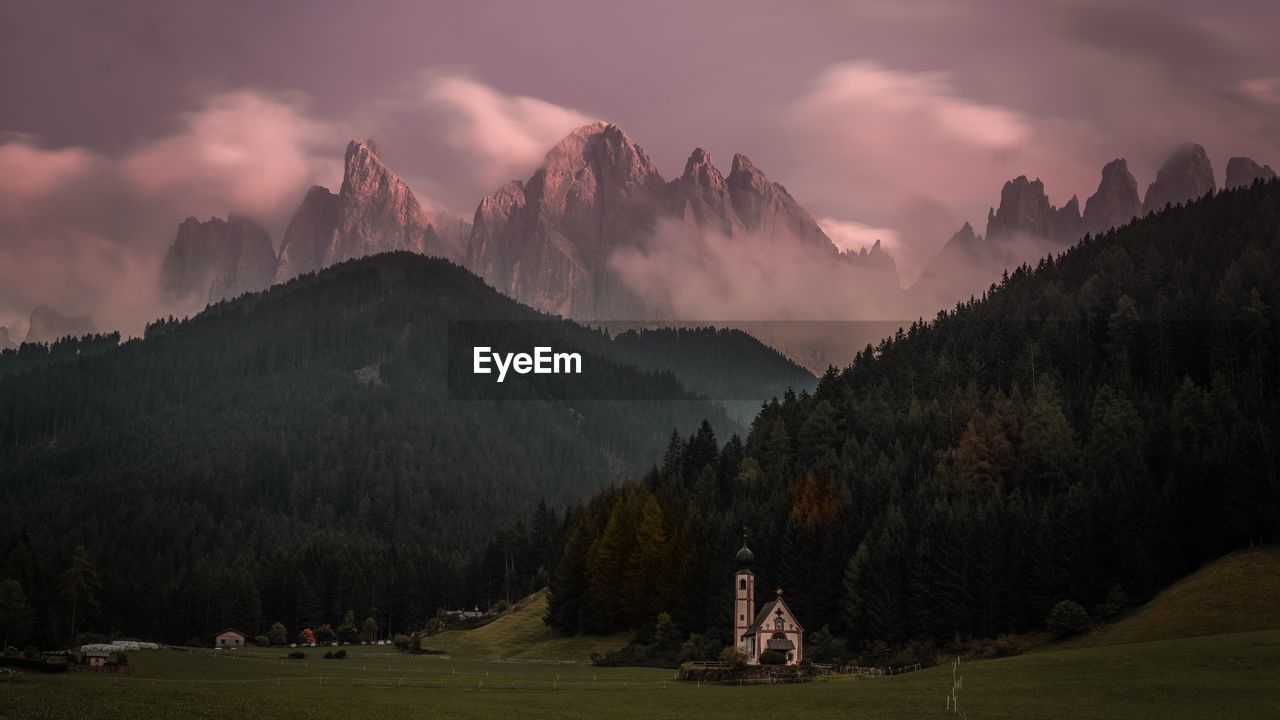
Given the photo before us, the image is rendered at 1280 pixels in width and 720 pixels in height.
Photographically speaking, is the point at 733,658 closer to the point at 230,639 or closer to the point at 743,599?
the point at 743,599

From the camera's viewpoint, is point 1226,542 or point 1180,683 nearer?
point 1180,683

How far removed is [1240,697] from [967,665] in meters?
29.4

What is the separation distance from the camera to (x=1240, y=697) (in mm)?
63938

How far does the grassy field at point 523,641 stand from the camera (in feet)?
453

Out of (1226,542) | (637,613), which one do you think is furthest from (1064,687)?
(637,613)

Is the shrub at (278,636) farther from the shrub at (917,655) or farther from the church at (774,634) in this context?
the shrub at (917,655)

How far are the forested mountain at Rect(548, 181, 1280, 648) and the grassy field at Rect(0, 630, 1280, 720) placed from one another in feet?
62.8

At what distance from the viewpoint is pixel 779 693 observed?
8306 centimetres

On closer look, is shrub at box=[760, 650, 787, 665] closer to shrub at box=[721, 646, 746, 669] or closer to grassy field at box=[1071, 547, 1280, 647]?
shrub at box=[721, 646, 746, 669]

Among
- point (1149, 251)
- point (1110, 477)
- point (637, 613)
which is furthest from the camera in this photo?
point (1149, 251)

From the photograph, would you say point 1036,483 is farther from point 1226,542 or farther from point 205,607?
point 205,607

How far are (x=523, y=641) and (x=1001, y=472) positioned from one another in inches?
2292

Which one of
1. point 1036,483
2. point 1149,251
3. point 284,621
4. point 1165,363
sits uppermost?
point 1149,251

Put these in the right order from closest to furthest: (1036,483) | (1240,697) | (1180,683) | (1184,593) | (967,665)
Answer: (1240,697), (1180,683), (967,665), (1184,593), (1036,483)
